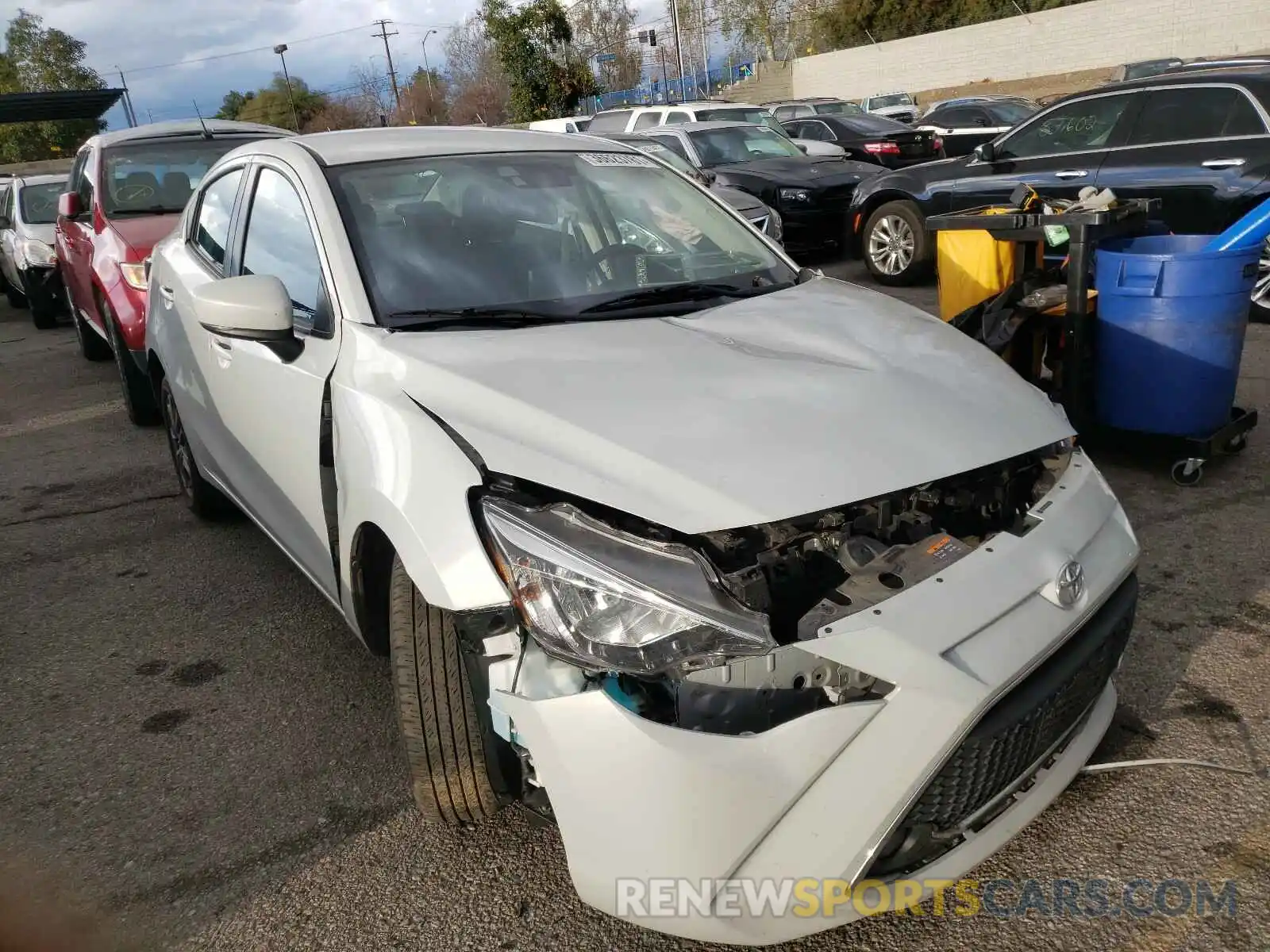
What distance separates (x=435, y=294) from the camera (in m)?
2.72

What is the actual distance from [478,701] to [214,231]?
2708 millimetres

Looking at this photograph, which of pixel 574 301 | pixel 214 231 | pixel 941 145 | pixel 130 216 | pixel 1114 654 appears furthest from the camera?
pixel 941 145

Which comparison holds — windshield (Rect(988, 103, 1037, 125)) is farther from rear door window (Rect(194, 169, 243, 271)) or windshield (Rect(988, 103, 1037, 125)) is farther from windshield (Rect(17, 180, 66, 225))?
rear door window (Rect(194, 169, 243, 271))

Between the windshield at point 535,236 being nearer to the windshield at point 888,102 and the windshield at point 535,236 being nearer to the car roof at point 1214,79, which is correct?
the car roof at point 1214,79

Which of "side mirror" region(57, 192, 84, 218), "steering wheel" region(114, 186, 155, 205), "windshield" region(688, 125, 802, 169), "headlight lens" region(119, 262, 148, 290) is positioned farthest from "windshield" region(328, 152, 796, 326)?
A: "windshield" region(688, 125, 802, 169)

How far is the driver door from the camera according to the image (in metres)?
2.70

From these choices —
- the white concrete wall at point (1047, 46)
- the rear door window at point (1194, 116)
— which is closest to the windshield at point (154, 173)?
the rear door window at point (1194, 116)

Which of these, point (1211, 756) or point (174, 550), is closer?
point (1211, 756)

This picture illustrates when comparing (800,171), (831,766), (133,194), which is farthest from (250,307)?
(800,171)

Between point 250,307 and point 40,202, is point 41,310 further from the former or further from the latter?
point 250,307

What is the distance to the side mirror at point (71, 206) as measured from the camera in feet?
23.5

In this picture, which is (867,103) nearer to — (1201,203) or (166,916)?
(1201,203)

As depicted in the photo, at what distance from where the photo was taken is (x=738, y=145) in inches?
446

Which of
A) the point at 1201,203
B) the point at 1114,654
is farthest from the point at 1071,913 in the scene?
the point at 1201,203
